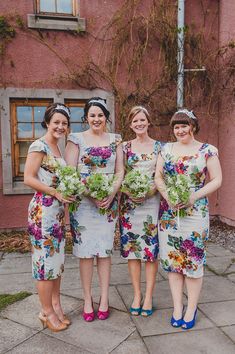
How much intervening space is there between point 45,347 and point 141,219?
1.37 metres

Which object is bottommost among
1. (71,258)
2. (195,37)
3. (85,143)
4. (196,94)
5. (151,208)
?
(71,258)

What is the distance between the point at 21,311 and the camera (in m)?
3.35

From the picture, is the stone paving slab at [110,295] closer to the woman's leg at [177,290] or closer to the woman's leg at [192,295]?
the woman's leg at [177,290]

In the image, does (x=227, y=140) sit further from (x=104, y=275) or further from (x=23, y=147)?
(x=104, y=275)

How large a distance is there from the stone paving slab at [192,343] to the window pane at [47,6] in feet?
20.2

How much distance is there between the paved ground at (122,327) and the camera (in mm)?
2703

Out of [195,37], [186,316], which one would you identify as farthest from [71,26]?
[186,316]

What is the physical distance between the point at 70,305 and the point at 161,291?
1083 millimetres

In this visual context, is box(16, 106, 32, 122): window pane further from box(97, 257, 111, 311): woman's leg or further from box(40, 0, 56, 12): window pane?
box(97, 257, 111, 311): woman's leg

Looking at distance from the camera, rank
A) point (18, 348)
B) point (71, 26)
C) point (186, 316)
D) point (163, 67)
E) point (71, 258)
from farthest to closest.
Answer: point (163, 67) < point (71, 26) < point (71, 258) < point (186, 316) < point (18, 348)

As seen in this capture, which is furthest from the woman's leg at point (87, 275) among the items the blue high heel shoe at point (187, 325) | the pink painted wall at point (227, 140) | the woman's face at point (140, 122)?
the pink painted wall at point (227, 140)

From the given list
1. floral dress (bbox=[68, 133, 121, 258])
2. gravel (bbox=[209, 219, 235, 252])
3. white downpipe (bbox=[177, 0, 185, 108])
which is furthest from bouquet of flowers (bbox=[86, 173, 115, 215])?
white downpipe (bbox=[177, 0, 185, 108])

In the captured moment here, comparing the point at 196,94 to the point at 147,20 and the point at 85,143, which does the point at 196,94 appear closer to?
the point at 147,20

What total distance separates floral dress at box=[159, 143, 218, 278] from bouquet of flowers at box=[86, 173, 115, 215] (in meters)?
0.58
